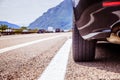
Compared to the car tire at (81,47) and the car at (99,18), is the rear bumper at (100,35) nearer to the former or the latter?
the car at (99,18)

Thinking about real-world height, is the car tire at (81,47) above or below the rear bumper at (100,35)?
below

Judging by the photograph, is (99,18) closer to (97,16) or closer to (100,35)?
(97,16)

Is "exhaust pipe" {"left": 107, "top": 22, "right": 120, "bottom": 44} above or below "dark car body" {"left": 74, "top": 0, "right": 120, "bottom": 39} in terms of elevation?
below

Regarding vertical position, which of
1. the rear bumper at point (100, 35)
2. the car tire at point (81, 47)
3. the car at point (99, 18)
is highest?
the car at point (99, 18)

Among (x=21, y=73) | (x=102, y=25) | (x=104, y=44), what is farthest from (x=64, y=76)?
(x=104, y=44)

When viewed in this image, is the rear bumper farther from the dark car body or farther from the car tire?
the car tire

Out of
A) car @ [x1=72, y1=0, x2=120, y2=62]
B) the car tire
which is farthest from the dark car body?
the car tire

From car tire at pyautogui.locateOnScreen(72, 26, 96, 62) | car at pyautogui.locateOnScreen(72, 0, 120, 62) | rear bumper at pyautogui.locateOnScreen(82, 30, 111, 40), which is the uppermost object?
car at pyautogui.locateOnScreen(72, 0, 120, 62)

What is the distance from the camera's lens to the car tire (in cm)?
352

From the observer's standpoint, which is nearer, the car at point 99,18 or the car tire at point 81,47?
the car at point 99,18

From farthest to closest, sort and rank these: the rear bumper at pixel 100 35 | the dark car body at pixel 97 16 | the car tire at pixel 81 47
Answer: the car tire at pixel 81 47 → the rear bumper at pixel 100 35 → the dark car body at pixel 97 16

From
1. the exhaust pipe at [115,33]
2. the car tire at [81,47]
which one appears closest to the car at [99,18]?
the exhaust pipe at [115,33]

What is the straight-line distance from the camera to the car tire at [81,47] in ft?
11.6

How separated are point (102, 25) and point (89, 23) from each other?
7.7 inches
